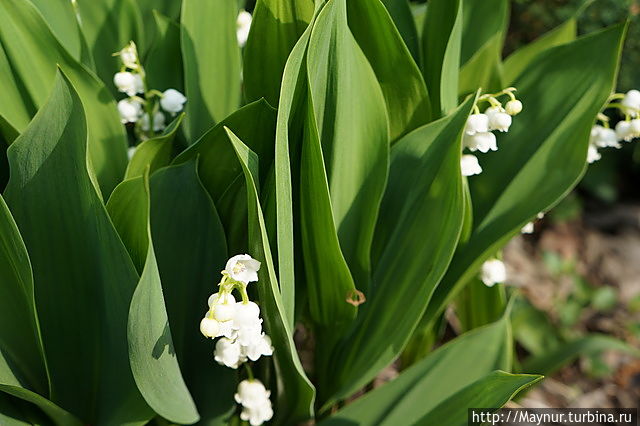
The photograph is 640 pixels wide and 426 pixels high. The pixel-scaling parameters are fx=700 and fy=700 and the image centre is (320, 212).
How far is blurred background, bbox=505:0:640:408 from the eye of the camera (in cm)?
192

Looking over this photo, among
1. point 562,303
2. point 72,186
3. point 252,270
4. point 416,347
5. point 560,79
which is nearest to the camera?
point 252,270

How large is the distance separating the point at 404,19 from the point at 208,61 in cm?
33

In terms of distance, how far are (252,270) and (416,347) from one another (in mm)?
802

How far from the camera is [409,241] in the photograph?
3.69 feet

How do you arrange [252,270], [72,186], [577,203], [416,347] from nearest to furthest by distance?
[252,270]
[72,186]
[416,347]
[577,203]

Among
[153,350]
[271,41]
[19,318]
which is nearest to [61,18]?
[271,41]

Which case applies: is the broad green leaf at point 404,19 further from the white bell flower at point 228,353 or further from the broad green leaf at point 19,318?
the broad green leaf at point 19,318

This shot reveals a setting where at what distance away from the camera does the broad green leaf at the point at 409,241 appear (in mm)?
1034

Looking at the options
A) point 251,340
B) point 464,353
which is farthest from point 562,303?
point 251,340

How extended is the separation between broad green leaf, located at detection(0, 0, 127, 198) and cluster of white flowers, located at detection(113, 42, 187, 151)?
0.04m

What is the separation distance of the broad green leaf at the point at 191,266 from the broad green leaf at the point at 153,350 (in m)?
0.10

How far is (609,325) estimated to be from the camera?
2.12 m

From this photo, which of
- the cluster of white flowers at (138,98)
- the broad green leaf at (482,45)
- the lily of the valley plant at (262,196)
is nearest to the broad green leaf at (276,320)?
the lily of the valley plant at (262,196)

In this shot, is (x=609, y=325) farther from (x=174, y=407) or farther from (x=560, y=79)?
(x=174, y=407)
